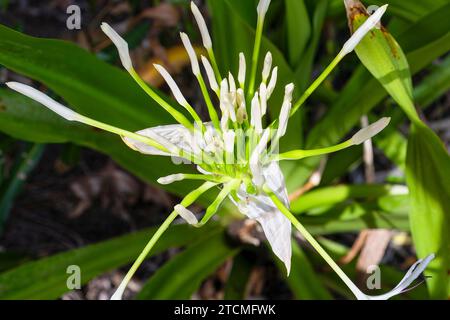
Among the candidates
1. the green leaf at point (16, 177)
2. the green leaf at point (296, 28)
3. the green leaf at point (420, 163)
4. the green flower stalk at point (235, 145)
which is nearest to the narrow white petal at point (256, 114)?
the green flower stalk at point (235, 145)

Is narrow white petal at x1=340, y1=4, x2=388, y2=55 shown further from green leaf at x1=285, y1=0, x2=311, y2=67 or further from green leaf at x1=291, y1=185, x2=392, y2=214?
green leaf at x1=291, y1=185, x2=392, y2=214

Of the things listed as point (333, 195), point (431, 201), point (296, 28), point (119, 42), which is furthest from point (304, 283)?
point (119, 42)

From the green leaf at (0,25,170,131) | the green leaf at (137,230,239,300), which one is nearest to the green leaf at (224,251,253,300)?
the green leaf at (137,230,239,300)

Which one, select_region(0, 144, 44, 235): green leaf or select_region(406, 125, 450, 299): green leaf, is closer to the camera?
select_region(406, 125, 450, 299): green leaf

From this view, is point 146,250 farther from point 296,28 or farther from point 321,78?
point 296,28

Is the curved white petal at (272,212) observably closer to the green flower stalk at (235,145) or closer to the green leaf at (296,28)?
the green flower stalk at (235,145)

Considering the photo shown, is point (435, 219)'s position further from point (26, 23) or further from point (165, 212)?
point (26, 23)

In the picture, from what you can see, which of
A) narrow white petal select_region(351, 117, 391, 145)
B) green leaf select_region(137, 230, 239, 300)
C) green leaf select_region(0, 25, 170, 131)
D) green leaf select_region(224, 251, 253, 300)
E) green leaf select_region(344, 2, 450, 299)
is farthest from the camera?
green leaf select_region(224, 251, 253, 300)
